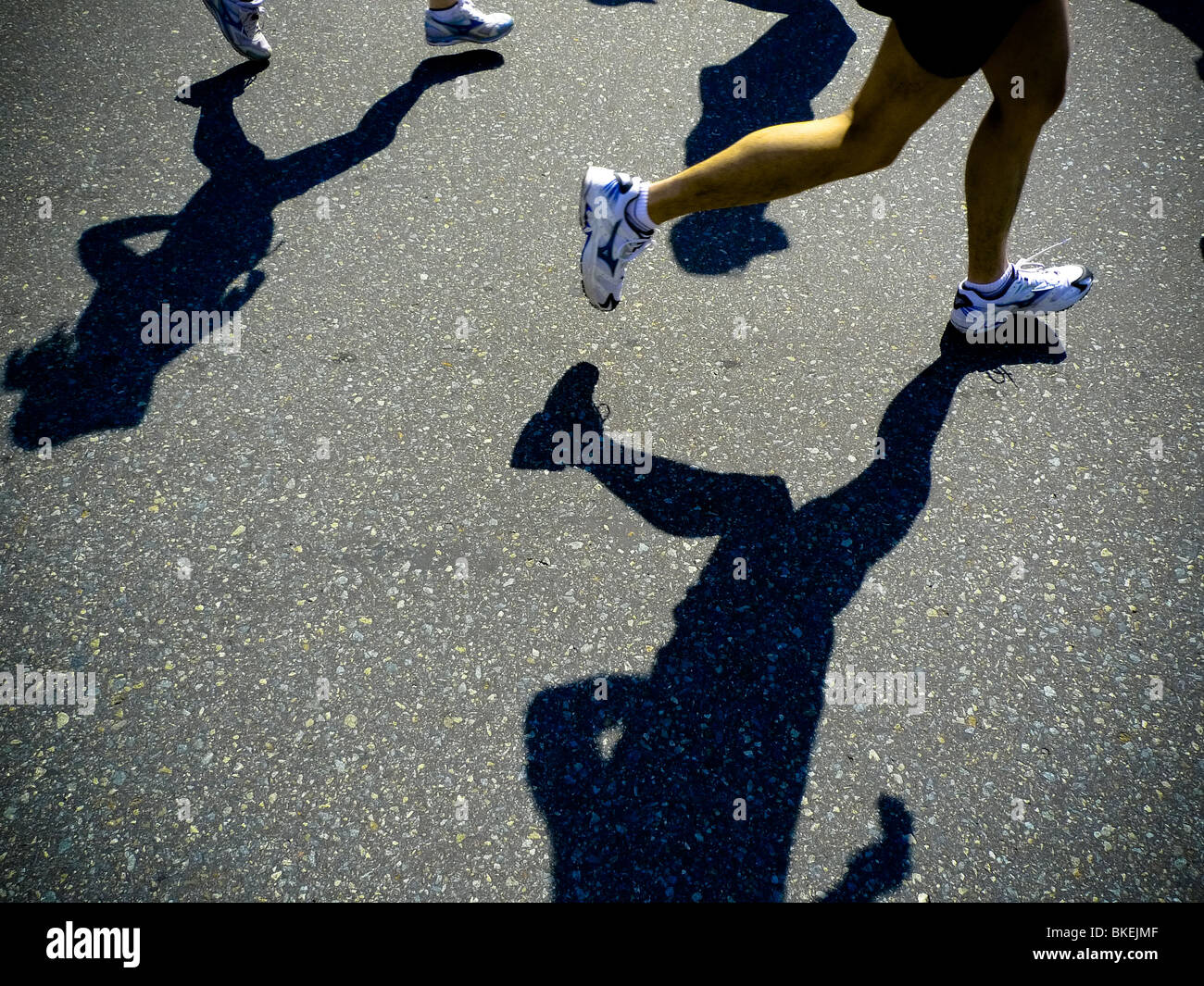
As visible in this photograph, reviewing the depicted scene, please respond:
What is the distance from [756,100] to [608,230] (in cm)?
192

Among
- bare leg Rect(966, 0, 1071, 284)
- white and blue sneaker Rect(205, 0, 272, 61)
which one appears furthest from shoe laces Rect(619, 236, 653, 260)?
white and blue sneaker Rect(205, 0, 272, 61)

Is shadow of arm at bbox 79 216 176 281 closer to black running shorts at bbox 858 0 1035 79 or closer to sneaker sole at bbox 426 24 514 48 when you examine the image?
sneaker sole at bbox 426 24 514 48

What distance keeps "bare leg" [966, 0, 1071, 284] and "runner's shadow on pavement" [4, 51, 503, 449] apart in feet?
8.87

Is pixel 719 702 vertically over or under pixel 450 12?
under

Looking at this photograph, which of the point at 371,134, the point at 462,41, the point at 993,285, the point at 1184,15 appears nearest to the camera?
the point at 993,285

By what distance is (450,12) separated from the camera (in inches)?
166

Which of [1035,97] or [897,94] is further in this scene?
[1035,97]

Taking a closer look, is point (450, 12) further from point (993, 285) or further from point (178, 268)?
point (993, 285)

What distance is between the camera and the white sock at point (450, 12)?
4.20 metres

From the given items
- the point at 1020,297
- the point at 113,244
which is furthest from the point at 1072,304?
the point at 113,244

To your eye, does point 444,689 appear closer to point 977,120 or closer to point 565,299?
point 565,299

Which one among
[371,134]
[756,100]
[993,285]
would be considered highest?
[756,100]
